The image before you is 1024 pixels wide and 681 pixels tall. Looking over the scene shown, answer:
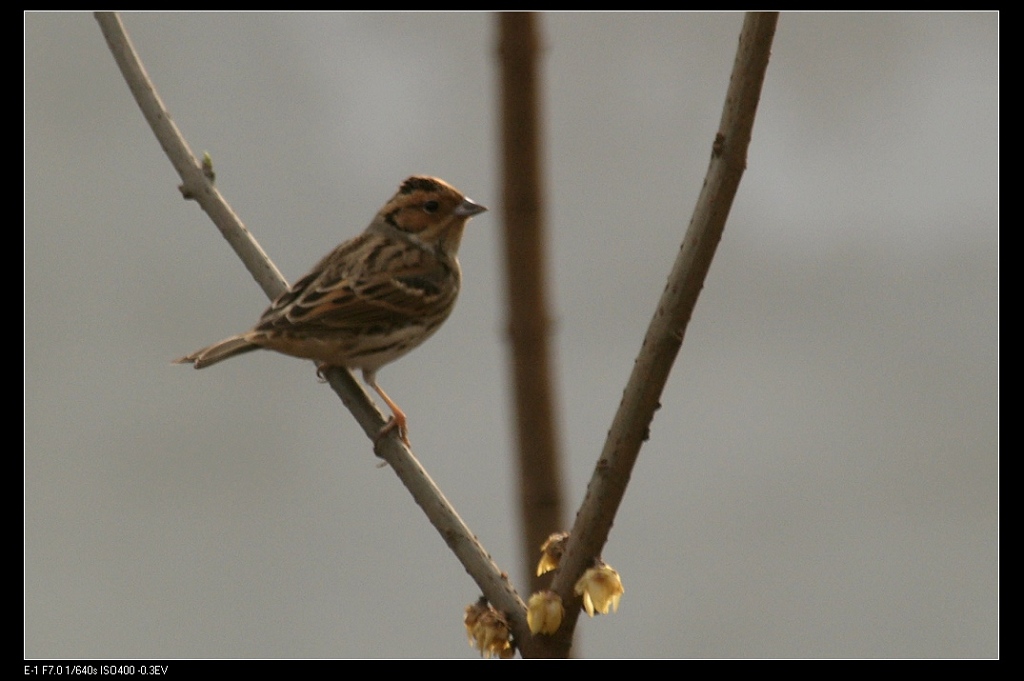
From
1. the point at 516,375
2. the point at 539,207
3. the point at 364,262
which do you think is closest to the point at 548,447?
the point at 516,375

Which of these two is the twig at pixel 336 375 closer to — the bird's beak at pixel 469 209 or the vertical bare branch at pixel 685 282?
the vertical bare branch at pixel 685 282

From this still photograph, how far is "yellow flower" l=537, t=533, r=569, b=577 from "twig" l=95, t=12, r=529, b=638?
84 mm

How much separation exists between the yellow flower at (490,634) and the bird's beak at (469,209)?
2.03m

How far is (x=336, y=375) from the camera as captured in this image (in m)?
3.21

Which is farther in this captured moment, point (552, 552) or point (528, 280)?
point (528, 280)

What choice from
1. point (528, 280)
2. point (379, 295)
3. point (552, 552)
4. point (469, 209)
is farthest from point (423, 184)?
point (552, 552)

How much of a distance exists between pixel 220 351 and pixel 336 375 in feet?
1.11

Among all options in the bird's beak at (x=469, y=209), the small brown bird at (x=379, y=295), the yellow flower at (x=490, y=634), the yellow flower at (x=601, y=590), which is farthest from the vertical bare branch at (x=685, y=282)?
the bird's beak at (x=469, y=209)

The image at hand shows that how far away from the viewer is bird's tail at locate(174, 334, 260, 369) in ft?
9.83

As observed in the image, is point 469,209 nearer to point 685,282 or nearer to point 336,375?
point 336,375

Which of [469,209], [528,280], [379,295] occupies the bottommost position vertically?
[379,295]

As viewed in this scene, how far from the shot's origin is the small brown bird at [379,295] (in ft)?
10.3

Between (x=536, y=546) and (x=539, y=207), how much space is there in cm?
67

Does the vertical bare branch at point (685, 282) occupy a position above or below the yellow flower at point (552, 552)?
above
